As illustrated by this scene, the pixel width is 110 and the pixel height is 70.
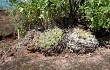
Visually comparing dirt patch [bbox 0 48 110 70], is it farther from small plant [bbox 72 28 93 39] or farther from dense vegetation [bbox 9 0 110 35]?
dense vegetation [bbox 9 0 110 35]

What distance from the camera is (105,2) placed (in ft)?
17.7

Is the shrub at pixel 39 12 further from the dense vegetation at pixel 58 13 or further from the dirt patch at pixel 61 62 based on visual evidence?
the dirt patch at pixel 61 62

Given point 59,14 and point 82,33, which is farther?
Answer: point 59,14

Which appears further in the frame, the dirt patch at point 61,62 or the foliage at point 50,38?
the foliage at point 50,38

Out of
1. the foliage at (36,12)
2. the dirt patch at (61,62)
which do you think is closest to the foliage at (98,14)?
the dirt patch at (61,62)

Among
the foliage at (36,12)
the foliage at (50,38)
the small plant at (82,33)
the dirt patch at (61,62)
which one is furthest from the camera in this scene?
the foliage at (36,12)

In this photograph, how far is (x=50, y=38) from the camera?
17.7 feet

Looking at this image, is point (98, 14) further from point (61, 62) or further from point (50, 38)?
point (61, 62)

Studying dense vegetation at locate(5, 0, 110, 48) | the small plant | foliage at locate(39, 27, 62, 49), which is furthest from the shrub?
the small plant

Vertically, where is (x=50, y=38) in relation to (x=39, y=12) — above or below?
below

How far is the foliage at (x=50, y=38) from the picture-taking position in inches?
209

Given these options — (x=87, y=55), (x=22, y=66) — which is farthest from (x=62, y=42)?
(x=22, y=66)

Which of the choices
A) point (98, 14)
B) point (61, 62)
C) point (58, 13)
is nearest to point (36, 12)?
point (58, 13)

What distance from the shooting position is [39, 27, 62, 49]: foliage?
5.31 m
